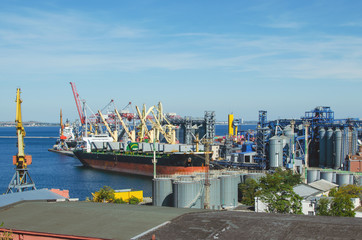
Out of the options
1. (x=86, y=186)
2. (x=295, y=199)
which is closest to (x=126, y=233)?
(x=295, y=199)

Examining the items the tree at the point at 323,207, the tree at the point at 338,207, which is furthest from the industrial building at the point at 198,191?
the tree at the point at 338,207

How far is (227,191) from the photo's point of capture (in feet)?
142

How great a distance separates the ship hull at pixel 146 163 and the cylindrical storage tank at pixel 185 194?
31770 millimetres

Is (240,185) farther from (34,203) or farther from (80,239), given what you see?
(80,239)

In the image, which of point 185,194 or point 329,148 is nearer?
point 185,194

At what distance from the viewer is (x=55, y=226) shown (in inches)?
862

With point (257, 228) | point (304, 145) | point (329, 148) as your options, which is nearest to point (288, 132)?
point (304, 145)

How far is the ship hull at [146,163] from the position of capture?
72125 millimetres

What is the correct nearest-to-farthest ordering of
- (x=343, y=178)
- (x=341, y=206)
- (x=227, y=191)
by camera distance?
(x=341, y=206) → (x=227, y=191) → (x=343, y=178)

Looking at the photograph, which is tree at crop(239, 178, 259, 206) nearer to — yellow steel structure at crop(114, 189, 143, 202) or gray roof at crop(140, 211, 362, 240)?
yellow steel structure at crop(114, 189, 143, 202)

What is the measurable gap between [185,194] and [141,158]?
132 ft

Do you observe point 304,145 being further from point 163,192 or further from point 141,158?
point 163,192

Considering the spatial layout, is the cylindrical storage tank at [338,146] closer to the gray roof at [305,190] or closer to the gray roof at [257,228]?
the gray roof at [305,190]

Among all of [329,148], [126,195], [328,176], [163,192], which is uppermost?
[329,148]
